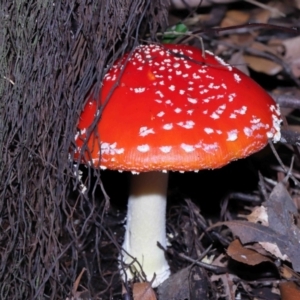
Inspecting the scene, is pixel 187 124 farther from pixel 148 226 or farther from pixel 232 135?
pixel 148 226

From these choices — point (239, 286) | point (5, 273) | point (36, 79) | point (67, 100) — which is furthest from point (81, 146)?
point (239, 286)

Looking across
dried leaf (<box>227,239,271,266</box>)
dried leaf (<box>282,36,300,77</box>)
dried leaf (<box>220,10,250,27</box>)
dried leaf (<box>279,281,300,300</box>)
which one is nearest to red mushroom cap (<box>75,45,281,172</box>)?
dried leaf (<box>227,239,271,266</box>)

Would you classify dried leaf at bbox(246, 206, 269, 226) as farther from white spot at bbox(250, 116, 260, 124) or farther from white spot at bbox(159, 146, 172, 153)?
white spot at bbox(159, 146, 172, 153)

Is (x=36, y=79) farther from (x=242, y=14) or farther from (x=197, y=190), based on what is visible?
(x=242, y=14)

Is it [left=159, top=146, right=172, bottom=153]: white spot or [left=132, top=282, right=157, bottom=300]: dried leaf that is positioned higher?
[left=159, top=146, right=172, bottom=153]: white spot

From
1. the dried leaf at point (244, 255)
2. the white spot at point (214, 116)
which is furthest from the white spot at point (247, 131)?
the dried leaf at point (244, 255)

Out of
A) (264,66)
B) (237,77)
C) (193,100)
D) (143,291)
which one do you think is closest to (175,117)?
(193,100)
